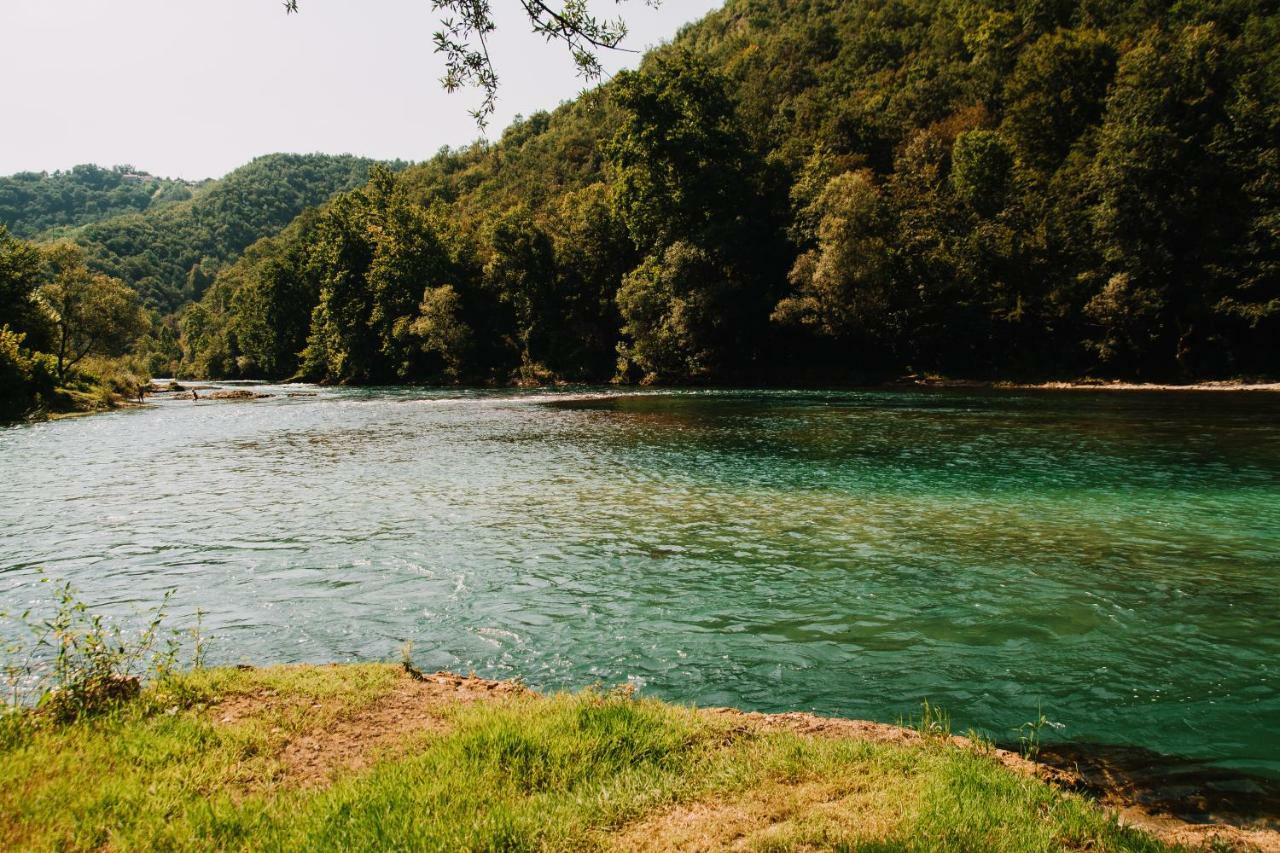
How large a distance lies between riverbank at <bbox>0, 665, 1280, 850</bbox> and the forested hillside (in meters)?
45.2

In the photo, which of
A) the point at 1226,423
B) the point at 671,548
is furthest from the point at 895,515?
the point at 1226,423

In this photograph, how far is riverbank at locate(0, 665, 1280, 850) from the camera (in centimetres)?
425

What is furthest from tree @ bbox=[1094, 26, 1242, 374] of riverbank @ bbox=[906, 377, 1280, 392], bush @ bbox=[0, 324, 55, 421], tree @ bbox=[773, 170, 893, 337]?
bush @ bbox=[0, 324, 55, 421]

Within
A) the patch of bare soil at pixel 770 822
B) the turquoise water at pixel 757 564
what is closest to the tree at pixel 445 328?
the turquoise water at pixel 757 564

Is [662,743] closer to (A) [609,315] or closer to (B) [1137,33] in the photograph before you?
(A) [609,315]

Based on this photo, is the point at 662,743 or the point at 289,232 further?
the point at 289,232

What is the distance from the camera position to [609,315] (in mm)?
82750

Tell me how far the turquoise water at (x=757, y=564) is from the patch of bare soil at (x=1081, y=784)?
77cm

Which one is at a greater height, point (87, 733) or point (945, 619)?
point (87, 733)

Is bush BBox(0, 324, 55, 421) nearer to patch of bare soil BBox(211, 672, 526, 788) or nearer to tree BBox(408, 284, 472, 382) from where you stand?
tree BBox(408, 284, 472, 382)

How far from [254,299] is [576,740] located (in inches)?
5727

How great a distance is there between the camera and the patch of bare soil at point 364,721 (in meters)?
5.40

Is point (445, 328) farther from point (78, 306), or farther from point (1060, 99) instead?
point (1060, 99)

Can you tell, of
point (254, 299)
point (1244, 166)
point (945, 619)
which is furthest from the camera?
point (254, 299)
